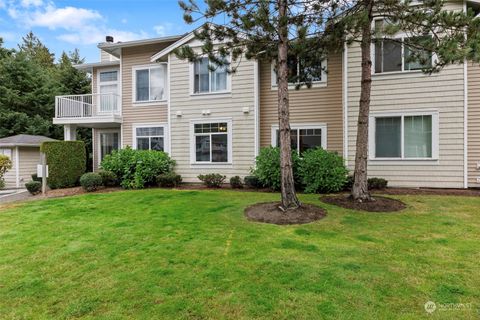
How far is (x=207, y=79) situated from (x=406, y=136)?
8.01 meters

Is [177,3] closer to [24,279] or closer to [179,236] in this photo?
[179,236]

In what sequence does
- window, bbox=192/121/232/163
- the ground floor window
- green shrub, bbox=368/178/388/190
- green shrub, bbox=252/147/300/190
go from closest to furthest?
1. green shrub, bbox=368/178/388/190
2. green shrub, bbox=252/147/300/190
3. window, bbox=192/121/232/163
4. the ground floor window

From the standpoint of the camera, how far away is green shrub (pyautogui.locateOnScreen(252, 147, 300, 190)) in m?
Result: 10.3

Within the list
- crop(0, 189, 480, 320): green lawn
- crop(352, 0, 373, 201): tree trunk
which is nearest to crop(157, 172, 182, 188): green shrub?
crop(0, 189, 480, 320): green lawn

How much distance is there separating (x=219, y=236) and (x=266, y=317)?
2615 millimetres

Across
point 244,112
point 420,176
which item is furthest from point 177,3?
point 420,176

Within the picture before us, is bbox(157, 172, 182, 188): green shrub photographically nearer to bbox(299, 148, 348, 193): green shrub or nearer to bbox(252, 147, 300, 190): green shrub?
bbox(252, 147, 300, 190): green shrub

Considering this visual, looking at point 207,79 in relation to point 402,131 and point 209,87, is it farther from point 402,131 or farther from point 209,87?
point 402,131

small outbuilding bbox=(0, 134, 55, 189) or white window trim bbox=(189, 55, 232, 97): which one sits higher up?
white window trim bbox=(189, 55, 232, 97)

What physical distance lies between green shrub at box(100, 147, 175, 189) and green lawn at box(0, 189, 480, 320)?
194 inches

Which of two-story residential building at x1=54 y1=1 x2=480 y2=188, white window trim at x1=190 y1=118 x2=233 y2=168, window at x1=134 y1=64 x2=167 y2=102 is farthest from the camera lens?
window at x1=134 y1=64 x2=167 y2=102

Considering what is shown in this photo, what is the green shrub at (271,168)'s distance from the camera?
407 inches

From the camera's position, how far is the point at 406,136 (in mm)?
10297

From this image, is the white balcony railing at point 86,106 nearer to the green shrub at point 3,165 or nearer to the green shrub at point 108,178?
the green shrub at point 3,165
